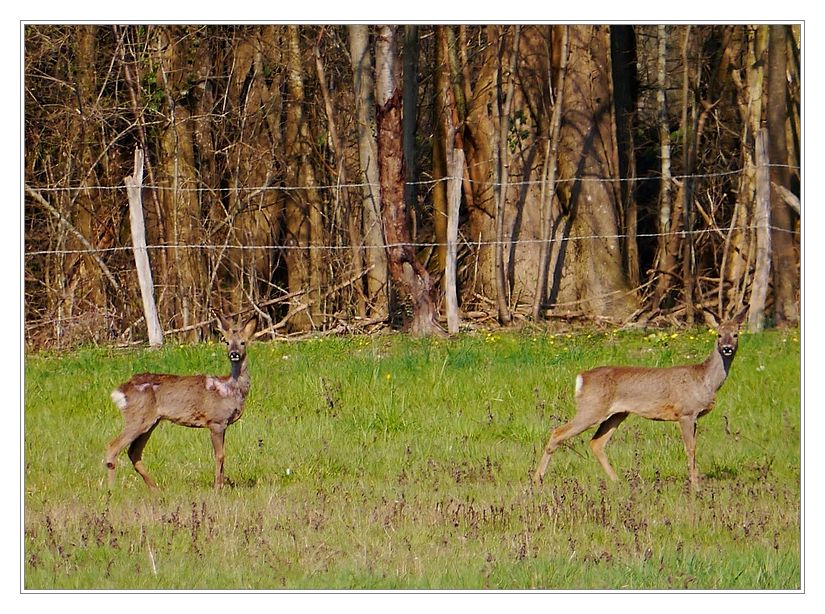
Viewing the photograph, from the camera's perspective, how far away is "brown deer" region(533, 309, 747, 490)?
345 inches

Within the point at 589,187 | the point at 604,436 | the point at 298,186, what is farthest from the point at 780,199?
the point at 298,186

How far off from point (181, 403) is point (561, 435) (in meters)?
2.63

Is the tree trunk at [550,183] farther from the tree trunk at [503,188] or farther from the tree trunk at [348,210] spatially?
the tree trunk at [348,210]

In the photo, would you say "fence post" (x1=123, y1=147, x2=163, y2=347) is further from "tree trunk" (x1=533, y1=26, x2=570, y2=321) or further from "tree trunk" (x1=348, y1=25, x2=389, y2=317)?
"tree trunk" (x1=533, y1=26, x2=570, y2=321)

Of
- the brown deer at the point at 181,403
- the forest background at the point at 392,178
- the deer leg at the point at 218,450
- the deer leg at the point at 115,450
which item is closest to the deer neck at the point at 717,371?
the brown deer at the point at 181,403

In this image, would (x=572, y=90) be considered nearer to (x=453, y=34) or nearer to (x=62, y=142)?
(x=453, y=34)

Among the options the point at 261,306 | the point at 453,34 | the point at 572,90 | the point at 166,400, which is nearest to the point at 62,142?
the point at 261,306

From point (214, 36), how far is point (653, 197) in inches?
283

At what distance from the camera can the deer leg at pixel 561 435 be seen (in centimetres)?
867

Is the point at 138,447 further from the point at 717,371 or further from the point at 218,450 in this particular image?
the point at 717,371

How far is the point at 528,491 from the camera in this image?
322 inches

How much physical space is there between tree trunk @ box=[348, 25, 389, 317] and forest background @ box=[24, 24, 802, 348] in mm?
40

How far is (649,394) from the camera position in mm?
8805

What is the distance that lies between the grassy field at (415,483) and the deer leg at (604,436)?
0.13 m
